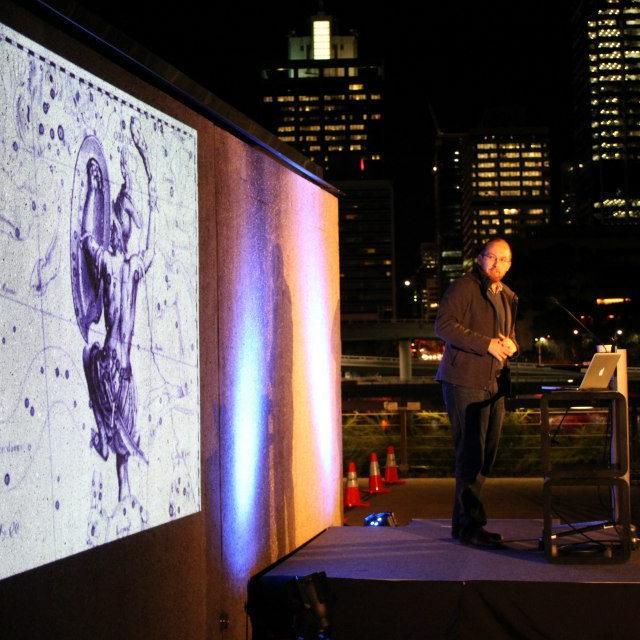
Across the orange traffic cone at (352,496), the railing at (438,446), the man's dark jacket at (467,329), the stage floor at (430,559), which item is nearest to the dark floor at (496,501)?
the orange traffic cone at (352,496)

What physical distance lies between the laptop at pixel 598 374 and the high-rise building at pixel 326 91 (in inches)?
7346

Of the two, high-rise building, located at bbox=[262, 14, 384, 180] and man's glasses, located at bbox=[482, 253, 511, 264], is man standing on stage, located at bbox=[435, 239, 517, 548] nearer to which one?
man's glasses, located at bbox=[482, 253, 511, 264]

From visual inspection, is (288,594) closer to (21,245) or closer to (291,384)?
(291,384)

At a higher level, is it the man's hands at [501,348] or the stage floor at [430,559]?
the man's hands at [501,348]

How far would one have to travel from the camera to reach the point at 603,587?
13.9 ft

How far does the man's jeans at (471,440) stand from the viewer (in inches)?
212

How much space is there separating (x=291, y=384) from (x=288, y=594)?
171 centimetres

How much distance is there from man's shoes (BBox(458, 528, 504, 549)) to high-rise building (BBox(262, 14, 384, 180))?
186 metres

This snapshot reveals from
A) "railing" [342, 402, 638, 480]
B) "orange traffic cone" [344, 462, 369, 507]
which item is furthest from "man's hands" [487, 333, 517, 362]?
"railing" [342, 402, 638, 480]

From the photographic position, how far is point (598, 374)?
194 inches

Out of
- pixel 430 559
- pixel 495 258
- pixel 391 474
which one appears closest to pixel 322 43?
pixel 391 474

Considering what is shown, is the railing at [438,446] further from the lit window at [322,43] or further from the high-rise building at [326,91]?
the lit window at [322,43]

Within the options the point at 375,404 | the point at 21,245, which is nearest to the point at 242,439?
the point at 21,245

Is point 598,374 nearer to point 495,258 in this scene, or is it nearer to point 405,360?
point 495,258
